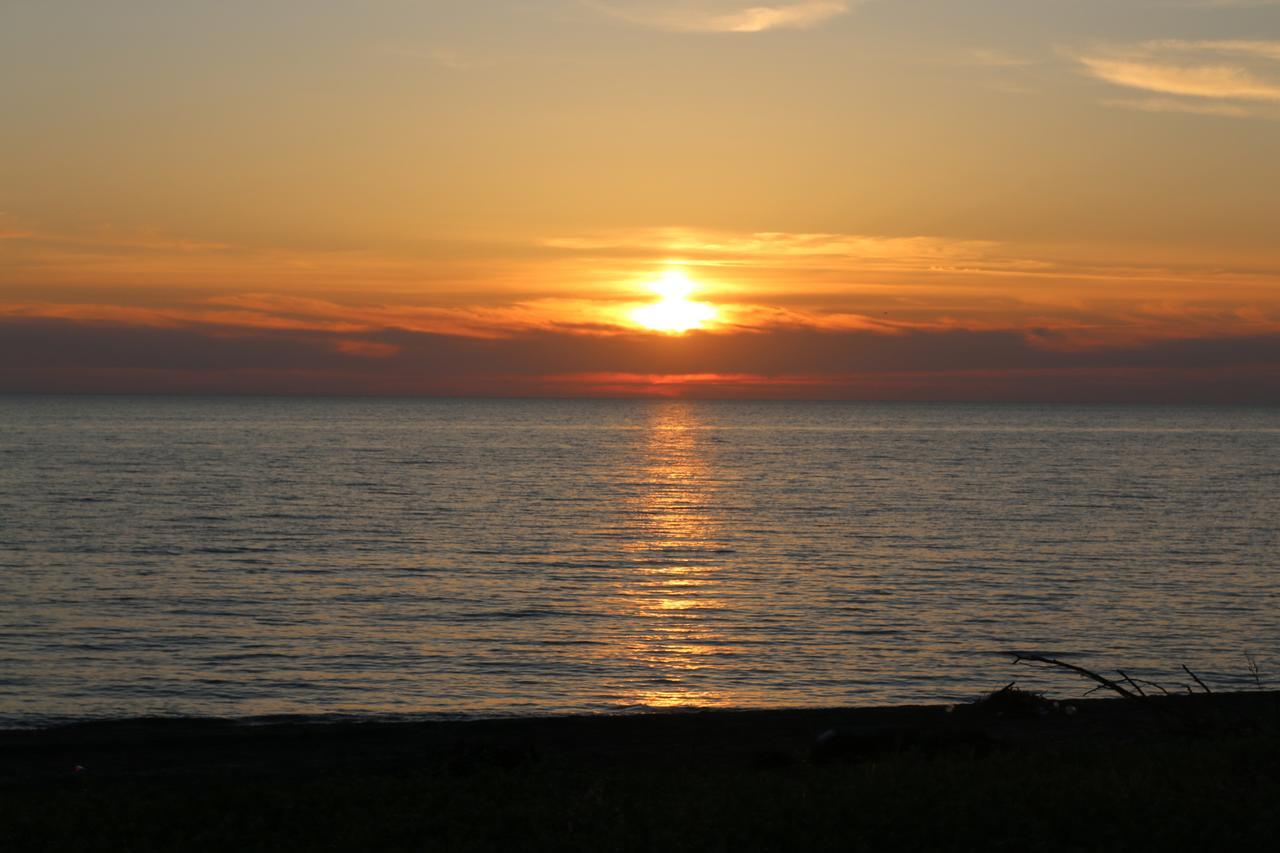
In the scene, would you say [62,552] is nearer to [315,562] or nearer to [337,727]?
[315,562]

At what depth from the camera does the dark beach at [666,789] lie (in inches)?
600

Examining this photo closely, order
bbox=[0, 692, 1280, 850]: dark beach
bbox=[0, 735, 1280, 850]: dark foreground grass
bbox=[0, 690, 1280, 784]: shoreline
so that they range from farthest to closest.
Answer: bbox=[0, 690, 1280, 784]: shoreline
bbox=[0, 692, 1280, 850]: dark beach
bbox=[0, 735, 1280, 850]: dark foreground grass

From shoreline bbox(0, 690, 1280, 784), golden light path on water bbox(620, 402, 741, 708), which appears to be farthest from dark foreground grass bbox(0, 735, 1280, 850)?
golden light path on water bbox(620, 402, 741, 708)

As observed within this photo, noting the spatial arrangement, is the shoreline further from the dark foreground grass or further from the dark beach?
the dark foreground grass

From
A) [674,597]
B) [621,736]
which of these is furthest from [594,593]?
[621,736]

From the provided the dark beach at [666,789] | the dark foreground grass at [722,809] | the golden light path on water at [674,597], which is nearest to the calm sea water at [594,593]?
the golden light path on water at [674,597]

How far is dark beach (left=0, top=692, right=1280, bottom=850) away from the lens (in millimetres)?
15234

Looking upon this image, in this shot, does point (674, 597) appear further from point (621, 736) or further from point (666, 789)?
point (666, 789)

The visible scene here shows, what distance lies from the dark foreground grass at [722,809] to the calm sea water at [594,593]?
39.5ft

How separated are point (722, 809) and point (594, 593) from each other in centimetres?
3366

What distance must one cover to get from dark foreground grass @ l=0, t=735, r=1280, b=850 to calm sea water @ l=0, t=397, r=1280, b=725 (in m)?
12.0

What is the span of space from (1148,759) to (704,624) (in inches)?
977

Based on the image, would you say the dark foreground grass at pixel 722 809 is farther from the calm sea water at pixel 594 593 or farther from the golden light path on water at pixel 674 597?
the golden light path on water at pixel 674 597

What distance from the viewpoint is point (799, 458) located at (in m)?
166
